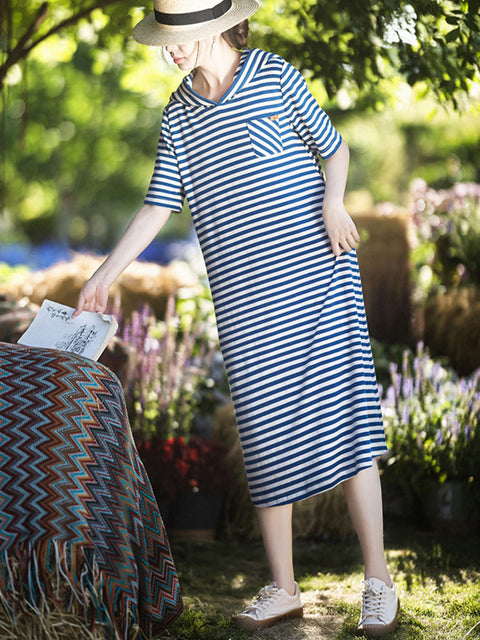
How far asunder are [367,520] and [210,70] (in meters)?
1.54

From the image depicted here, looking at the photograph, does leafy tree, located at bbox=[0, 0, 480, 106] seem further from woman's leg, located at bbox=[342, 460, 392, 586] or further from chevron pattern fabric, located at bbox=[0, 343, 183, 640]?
chevron pattern fabric, located at bbox=[0, 343, 183, 640]

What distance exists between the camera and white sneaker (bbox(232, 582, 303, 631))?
2605 mm

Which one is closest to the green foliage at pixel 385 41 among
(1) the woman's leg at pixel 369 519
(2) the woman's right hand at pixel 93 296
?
(2) the woman's right hand at pixel 93 296

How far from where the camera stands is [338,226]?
8.44 ft

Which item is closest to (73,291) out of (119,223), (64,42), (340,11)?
(64,42)

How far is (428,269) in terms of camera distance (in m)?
7.36

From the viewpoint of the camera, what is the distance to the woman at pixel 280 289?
8.57 feet

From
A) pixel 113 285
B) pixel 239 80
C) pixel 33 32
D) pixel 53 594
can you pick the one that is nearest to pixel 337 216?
pixel 239 80

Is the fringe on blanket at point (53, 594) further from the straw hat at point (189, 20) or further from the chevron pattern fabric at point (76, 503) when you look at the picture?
the straw hat at point (189, 20)

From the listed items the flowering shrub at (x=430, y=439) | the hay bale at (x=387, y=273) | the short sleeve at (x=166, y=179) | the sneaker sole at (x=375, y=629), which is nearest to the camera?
the sneaker sole at (x=375, y=629)

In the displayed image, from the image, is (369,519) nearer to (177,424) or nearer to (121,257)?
(121,257)

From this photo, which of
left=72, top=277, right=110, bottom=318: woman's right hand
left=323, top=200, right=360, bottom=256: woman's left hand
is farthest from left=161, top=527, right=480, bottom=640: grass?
left=323, top=200, right=360, bottom=256: woman's left hand

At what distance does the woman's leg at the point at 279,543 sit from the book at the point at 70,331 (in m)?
0.76

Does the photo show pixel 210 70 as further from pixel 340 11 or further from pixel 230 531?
pixel 230 531
